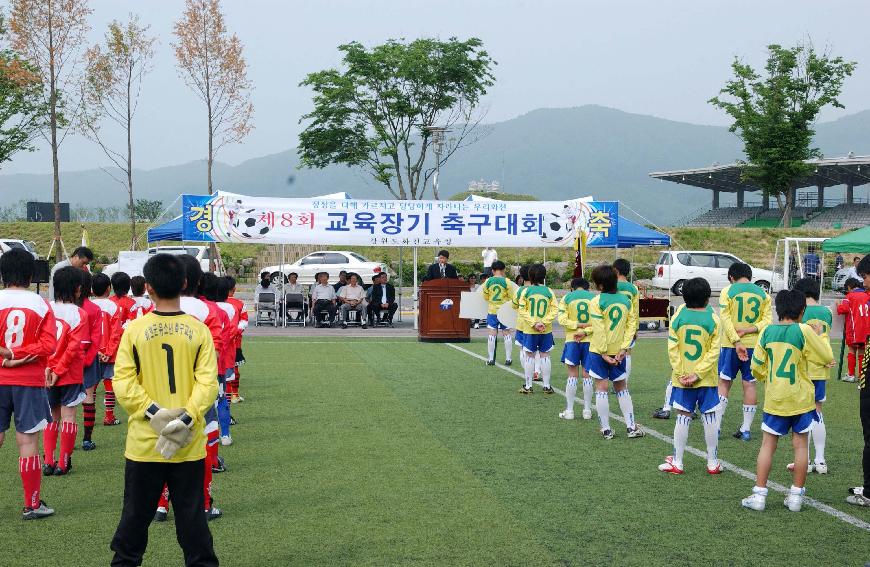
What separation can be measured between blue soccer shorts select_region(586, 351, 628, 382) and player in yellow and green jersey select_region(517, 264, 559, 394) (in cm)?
253

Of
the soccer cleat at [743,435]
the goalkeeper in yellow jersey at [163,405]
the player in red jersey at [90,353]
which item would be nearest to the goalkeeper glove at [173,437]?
the goalkeeper in yellow jersey at [163,405]

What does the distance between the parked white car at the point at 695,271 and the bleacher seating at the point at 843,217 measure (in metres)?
24.1

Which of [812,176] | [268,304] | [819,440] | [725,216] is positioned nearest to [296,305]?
[268,304]

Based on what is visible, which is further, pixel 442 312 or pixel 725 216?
pixel 725 216

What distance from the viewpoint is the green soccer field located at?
5398 millimetres

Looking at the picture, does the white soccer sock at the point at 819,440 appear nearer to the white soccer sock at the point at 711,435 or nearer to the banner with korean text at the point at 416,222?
the white soccer sock at the point at 711,435

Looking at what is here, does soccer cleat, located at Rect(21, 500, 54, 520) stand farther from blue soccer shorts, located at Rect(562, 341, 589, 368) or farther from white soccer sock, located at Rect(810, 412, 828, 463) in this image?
white soccer sock, located at Rect(810, 412, 828, 463)

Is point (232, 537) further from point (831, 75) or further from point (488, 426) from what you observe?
point (831, 75)

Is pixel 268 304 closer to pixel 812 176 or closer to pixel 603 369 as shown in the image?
pixel 603 369

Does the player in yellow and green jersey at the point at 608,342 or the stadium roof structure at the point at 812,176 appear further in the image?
the stadium roof structure at the point at 812,176

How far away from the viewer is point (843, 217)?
183 feet

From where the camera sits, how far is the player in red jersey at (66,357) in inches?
259

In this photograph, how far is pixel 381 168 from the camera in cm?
3594

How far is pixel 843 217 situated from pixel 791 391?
54.7 metres
